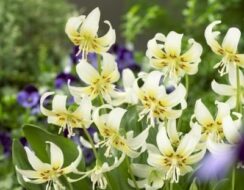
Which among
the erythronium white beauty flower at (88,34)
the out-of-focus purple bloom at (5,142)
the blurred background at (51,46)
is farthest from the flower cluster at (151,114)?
the out-of-focus purple bloom at (5,142)

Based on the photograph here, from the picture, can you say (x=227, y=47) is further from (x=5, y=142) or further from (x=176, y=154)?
(x=5, y=142)

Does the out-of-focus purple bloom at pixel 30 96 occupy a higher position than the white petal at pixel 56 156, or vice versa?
the white petal at pixel 56 156

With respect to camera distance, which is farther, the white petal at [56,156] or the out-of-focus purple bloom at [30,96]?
the out-of-focus purple bloom at [30,96]

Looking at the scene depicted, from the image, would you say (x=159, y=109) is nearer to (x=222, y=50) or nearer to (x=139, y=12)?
(x=222, y=50)

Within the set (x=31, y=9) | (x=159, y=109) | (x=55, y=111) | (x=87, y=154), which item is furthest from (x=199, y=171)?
(x=31, y=9)

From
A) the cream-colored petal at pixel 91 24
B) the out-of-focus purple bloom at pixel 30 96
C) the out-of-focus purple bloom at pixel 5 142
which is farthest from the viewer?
the out-of-focus purple bloom at pixel 30 96

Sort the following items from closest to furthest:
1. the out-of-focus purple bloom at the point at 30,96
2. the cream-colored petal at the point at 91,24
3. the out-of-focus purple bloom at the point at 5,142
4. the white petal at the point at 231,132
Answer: the white petal at the point at 231,132
the cream-colored petal at the point at 91,24
the out-of-focus purple bloom at the point at 5,142
the out-of-focus purple bloom at the point at 30,96

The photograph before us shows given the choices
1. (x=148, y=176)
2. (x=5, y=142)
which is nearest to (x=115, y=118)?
(x=148, y=176)

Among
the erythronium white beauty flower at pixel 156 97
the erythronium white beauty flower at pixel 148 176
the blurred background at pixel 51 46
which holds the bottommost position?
the blurred background at pixel 51 46

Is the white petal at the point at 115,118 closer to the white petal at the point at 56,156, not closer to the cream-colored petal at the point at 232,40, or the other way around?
the white petal at the point at 56,156

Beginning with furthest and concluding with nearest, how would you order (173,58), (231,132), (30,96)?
(30,96), (173,58), (231,132)
